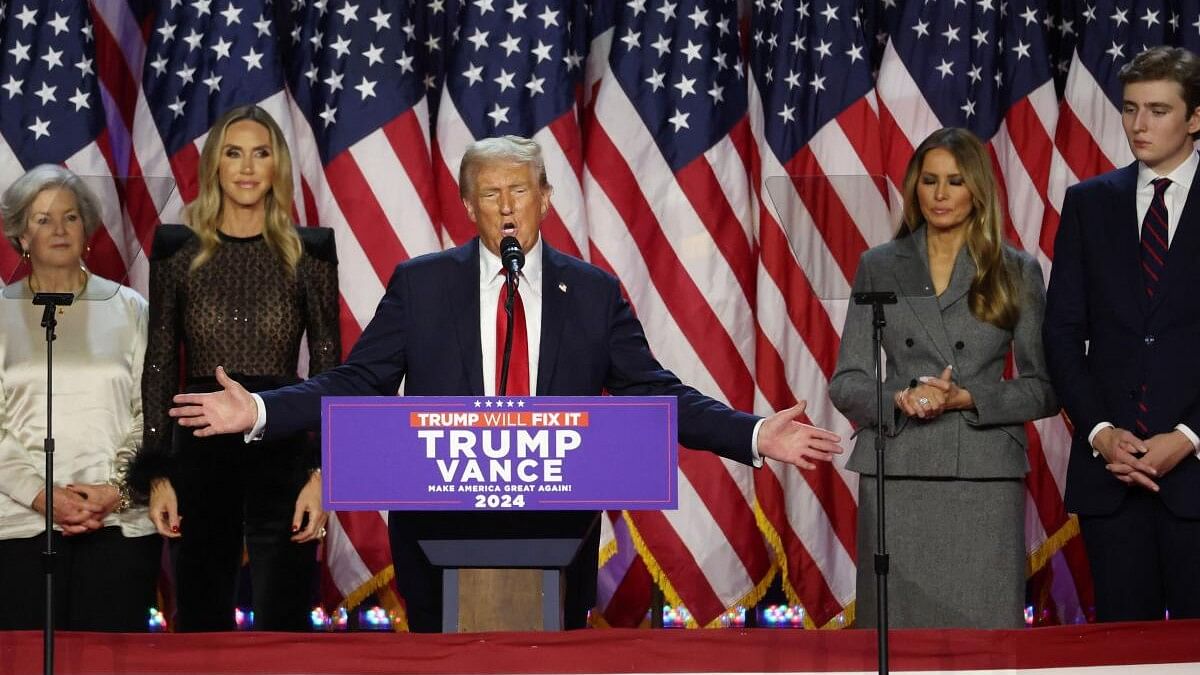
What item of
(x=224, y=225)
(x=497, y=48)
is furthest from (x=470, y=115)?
(x=224, y=225)

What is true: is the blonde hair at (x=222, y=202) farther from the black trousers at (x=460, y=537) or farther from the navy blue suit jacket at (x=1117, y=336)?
the navy blue suit jacket at (x=1117, y=336)

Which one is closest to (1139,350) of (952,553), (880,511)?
(952,553)

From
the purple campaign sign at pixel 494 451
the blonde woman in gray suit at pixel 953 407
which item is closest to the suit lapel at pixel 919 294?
the blonde woman in gray suit at pixel 953 407

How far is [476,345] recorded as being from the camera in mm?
3021

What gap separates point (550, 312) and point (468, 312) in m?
0.17

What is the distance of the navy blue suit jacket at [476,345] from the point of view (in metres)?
3.02

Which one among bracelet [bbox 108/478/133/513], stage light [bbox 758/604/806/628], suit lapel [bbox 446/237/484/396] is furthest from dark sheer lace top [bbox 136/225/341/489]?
stage light [bbox 758/604/806/628]

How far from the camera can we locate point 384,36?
15.8 ft

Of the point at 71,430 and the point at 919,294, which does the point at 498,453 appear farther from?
the point at 71,430

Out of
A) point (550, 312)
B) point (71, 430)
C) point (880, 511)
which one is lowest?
point (880, 511)

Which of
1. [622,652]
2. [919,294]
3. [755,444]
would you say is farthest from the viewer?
[919,294]

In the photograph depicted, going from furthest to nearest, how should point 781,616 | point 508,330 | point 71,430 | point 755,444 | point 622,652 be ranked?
point 781,616 < point 71,430 < point 755,444 < point 508,330 < point 622,652

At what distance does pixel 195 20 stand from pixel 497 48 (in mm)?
967

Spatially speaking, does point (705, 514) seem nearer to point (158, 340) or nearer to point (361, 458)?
point (158, 340)
